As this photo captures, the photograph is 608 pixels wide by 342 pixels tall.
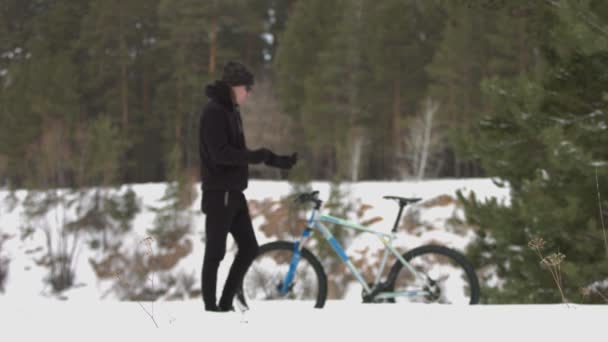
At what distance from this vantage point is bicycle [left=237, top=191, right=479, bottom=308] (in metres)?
4.94

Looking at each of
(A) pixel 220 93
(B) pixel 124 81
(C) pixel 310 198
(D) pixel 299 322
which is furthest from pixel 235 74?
(B) pixel 124 81

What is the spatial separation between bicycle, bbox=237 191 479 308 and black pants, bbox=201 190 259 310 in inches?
13.8

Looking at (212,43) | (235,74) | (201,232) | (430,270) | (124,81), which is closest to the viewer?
(235,74)

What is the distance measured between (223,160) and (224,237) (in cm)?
50

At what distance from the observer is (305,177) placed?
2583 centimetres

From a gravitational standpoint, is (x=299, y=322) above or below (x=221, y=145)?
below

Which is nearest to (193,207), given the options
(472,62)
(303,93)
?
(303,93)

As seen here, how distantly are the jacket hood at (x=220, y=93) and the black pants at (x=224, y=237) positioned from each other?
566mm

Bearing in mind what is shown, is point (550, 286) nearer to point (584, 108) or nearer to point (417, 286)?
point (584, 108)

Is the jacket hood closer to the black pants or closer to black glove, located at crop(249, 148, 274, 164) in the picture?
black glove, located at crop(249, 148, 274, 164)

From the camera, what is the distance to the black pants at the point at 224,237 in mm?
4195

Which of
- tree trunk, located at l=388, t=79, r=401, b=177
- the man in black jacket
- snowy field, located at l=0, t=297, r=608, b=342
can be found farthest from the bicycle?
tree trunk, located at l=388, t=79, r=401, b=177

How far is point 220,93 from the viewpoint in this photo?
4.20 meters

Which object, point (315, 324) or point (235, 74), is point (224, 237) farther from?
point (235, 74)
